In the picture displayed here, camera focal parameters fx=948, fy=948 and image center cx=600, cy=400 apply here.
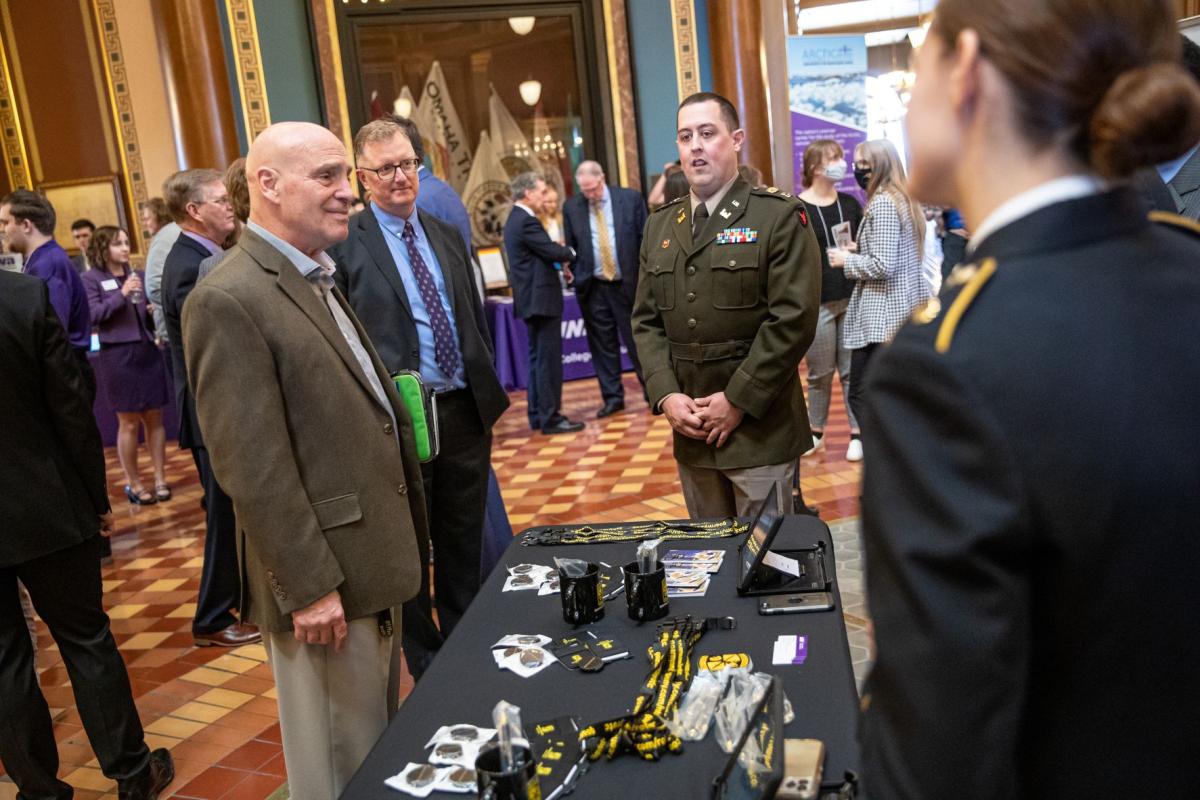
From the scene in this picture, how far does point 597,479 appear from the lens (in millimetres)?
5133

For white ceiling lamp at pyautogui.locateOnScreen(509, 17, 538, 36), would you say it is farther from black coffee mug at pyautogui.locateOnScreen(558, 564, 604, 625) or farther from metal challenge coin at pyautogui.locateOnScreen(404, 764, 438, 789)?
metal challenge coin at pyautogui.locateOnScreen(404, 764, 438, 789)

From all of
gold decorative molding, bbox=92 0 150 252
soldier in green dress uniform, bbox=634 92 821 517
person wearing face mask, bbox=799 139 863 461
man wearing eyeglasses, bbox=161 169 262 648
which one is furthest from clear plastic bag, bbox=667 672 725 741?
gold decorative molding, bbox=92 0 150 252

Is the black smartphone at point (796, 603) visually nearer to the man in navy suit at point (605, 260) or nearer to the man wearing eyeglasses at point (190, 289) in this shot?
the man wearing eyeglasses at point (190, 289)

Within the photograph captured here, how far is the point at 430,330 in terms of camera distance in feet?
9.36

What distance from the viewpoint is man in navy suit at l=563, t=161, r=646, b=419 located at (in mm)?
6559

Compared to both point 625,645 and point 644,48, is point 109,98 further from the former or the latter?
point 625,645

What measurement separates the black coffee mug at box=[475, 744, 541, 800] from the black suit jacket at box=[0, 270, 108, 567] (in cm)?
165

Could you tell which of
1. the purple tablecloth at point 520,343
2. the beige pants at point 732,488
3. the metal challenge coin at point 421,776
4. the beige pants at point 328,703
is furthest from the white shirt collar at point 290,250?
the purple tablecloth at point 520,343

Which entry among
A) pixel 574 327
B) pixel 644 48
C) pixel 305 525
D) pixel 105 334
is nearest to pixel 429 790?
pixel 305 525

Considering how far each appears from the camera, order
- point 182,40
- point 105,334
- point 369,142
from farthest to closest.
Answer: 1. point 182,40
2. point 105,334
3. point 369,142

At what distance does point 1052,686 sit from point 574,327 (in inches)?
284

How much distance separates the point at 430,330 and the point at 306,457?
1.05 meters

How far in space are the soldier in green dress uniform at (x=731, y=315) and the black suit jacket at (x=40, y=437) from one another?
1.56 m

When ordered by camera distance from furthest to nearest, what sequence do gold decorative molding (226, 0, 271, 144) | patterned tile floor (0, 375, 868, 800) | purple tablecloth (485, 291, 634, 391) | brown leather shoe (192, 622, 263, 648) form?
gold decorative molding (226, 0, 271, 144), purple tablecloth (485, 291, 634, 391), brown leather shoe (192, 622, 263, 648), patterned tile floor (0, 375, 868, 800)
